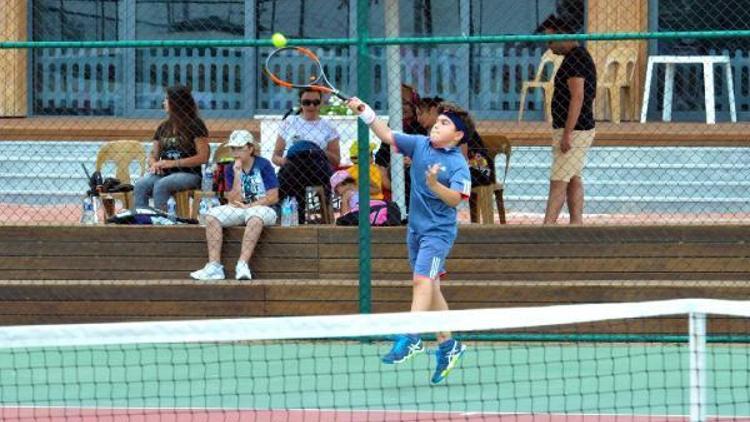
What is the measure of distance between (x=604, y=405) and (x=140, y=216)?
3996mm

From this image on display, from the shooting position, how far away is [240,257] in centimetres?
1118

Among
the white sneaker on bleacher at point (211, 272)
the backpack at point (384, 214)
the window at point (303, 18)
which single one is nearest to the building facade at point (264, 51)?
the window at point (303, 18)

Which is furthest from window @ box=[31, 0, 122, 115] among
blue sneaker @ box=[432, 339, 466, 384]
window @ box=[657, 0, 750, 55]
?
blue sneaker @ box=[432, 339, 466, 384]

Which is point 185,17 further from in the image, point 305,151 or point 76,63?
point 305,151

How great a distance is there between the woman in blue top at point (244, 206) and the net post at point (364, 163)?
68cm

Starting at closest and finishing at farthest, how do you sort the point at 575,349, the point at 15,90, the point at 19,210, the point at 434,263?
the point at 434,263 → the point at 575,349 → the point at 19,210 → the point at 15,90

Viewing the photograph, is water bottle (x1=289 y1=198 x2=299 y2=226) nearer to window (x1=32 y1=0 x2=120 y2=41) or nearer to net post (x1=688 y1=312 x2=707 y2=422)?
net post (x1=688 y1=312 x2=707 y2=422)

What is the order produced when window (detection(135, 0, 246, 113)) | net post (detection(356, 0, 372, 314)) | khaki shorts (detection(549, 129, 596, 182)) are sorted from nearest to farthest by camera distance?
net post (detection(356, 0, 372, 314)) → khaki shorts (detection(549, 129, 596, 182)) → window (detection(135, 0, 246, 113))

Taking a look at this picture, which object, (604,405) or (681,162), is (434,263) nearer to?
(604,405)

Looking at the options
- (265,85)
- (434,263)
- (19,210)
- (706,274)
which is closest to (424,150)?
(434,263)

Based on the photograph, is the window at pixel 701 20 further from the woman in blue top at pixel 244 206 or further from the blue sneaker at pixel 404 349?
the blue sneaker at pixel 404 349

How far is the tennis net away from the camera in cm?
670

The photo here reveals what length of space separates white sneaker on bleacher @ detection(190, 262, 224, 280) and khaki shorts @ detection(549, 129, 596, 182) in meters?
2.27

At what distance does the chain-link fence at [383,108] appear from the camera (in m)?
11.9
